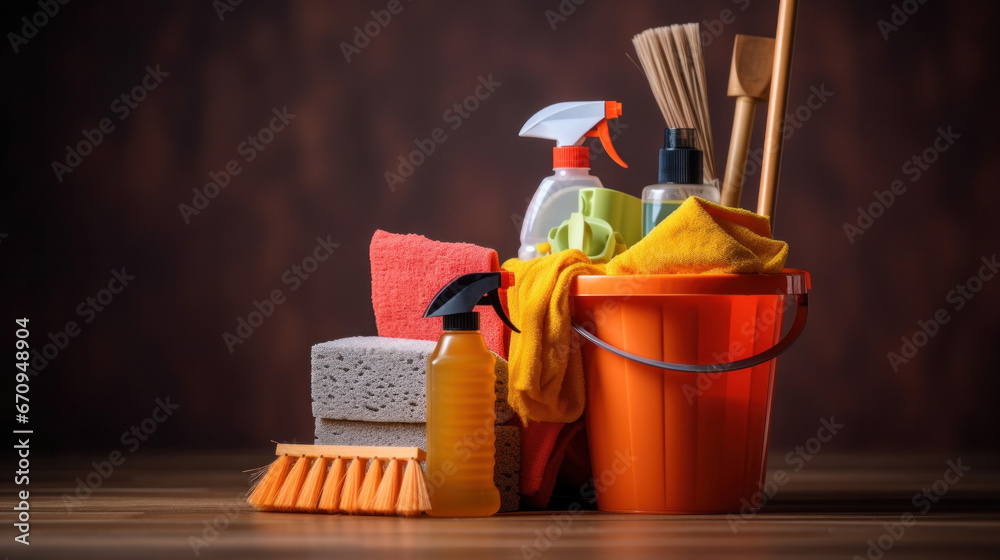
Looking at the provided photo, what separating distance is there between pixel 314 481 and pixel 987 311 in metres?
1.26

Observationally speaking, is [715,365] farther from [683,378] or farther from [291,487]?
[291,487]

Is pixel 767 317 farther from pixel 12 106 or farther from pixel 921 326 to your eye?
pixel 12 106

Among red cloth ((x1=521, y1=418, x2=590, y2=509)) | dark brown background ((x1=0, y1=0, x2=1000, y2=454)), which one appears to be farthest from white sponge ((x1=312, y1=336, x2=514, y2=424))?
dark brown background ((x1=0, y1=0, x2=1000, y2=454))

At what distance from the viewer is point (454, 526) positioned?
117 cm

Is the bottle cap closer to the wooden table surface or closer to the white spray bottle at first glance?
the white spray bottle

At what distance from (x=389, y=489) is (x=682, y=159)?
0.53 meters

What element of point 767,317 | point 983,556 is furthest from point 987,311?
point 983,556

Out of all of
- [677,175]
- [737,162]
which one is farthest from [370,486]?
[737,162]

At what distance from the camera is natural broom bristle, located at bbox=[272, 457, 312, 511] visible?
1244mm

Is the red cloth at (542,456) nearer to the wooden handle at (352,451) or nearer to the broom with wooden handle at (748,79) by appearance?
the wooden handle at (352,451)

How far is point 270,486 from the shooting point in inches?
49.1

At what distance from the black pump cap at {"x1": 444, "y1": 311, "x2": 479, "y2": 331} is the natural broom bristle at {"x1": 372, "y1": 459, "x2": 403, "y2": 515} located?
159mm

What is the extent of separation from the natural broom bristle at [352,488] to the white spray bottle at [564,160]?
387 millimetres

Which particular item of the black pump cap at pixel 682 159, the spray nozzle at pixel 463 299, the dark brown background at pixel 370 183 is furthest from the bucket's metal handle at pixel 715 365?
the dark brown background at pixel 370 183
